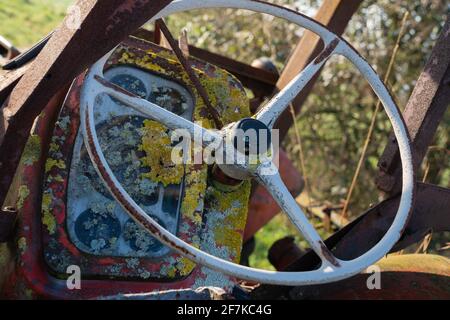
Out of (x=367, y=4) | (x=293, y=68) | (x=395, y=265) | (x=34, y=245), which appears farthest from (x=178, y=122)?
(x=367, y=4)

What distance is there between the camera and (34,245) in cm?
156

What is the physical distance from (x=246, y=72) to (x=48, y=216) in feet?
4.46

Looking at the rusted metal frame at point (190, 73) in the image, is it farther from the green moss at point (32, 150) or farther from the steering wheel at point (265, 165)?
the green moss at point (32, 150)

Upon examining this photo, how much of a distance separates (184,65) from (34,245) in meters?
0.68

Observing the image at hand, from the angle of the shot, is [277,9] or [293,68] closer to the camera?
[277,9]

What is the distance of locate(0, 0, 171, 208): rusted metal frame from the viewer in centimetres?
118

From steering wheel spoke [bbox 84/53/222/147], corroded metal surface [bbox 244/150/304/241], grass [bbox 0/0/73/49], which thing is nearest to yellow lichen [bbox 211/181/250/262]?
steering wheel spoke [bbox 84/53/222/147]

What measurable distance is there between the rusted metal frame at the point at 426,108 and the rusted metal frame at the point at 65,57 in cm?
105

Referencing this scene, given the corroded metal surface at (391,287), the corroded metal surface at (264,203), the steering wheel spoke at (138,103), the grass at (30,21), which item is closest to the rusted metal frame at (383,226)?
the corroded metal surface at (391,287)

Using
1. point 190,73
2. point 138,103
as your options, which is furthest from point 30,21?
point 138,103

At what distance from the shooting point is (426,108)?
76.5 inches

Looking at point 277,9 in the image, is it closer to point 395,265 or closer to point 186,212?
point 186,212

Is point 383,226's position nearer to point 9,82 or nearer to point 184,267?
point 184,267

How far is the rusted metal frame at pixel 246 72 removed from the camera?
105 inches
